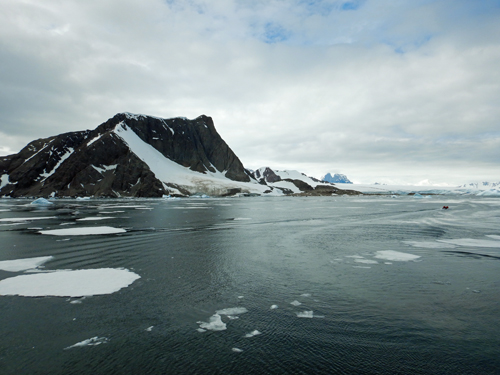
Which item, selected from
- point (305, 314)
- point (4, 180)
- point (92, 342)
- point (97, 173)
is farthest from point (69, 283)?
point (4, 180)

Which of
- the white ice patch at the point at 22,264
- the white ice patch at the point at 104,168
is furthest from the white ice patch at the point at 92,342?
the white ice patch at the point at 104,168

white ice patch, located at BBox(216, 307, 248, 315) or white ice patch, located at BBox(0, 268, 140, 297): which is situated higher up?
white ice patch, located at BBox(216, 307, 248, 315)

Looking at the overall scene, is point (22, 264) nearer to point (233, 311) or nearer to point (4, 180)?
point (233, 311)

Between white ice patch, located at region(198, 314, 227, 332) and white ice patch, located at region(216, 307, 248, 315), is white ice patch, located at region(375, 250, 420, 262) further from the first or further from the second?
white ice patch, located at region(198, 314, 227, 332)

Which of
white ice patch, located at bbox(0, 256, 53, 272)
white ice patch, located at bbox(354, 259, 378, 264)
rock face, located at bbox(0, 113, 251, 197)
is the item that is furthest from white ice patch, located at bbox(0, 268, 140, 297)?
rock face, located at bbox(0, 113, 251, 197)

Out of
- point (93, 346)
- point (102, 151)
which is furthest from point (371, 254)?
point (102, 151)

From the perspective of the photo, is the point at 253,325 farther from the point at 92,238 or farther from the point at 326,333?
the point at 92,238

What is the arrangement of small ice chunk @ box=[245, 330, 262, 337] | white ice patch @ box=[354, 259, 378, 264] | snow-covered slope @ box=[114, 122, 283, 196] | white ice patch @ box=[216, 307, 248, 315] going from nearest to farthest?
small ice chunk @ box=[245, 330, 262, 337], white ice patch @ box=[216, 307, 248, 315], white ice patch @ box=[354, 259, 378, 264], snow-covered slope @ box=[114, 122, 283, 196]
